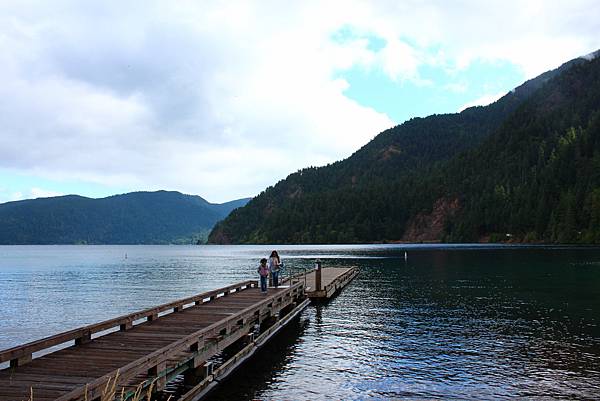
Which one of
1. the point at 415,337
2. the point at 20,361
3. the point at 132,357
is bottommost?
the point at 415,337

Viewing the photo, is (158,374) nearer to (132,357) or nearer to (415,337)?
(132,357)

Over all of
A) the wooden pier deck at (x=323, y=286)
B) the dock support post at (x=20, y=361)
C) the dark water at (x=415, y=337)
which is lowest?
the dark water at (x=415, y=337)

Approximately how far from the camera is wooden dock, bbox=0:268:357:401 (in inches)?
500

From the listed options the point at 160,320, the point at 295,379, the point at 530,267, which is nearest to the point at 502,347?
the point at 295,379

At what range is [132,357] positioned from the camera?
16.0 metres

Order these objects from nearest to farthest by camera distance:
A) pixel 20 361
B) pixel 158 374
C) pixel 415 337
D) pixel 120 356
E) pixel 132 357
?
pixel 158 374 → pixel 20 361 → pixel 132 357 → pixel 120 356 → pixel 415 337

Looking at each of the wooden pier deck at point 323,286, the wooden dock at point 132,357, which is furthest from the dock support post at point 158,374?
the wooden pier deck at point 323,286

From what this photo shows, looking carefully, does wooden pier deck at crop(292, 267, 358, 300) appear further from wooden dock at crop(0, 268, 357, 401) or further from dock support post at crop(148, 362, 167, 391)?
dock support post at crop(148, 362, 167, 391)

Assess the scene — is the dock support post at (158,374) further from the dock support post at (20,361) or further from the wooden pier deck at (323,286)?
the wooden pier deck at (323,286)

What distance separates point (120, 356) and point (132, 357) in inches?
17.2

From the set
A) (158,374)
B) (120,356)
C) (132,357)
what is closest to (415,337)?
(132,357)

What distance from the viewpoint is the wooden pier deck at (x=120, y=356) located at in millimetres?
12703

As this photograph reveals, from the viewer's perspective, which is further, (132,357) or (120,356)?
(120,356)

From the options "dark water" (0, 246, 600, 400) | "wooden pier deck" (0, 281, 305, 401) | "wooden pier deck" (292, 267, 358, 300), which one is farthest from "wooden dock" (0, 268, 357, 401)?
"wooden pier deck" (292, 267, 358, 300)
